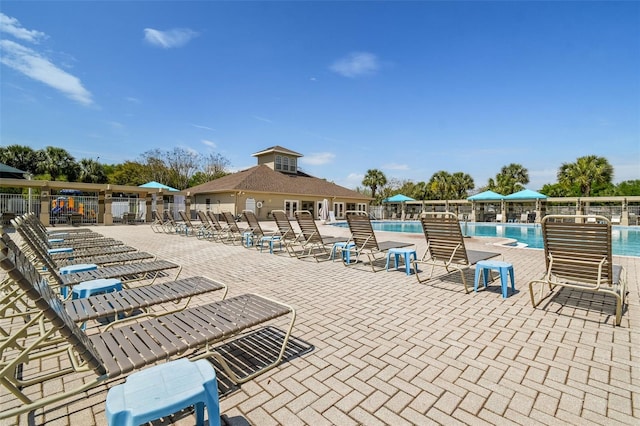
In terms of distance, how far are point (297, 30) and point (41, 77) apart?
14.6 metres

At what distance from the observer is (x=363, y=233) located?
6.77 metres

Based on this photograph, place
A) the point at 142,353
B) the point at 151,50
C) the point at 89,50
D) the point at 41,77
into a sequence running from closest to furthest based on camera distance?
the point at 142,353 → the point at 89,50 → the point at 151,50 → the point at 41,77

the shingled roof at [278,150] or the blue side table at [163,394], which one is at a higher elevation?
the shingled roof at [278,150]

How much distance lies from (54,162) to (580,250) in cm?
4492

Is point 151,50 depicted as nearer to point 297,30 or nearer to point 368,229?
point 297,30

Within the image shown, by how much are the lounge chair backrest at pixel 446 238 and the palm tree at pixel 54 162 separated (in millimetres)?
42658

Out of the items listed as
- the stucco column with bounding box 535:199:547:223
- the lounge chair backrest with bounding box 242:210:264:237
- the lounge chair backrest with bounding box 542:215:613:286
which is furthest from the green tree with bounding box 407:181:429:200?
the lounge chair backrest with bounding box 542:215:613:286

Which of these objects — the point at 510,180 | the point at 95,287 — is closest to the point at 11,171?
the point at 95,287

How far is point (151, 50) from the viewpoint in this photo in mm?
15242

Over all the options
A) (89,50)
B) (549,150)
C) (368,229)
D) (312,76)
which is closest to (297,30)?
(312,76)

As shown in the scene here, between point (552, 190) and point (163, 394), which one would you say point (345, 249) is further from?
point (552, 190)

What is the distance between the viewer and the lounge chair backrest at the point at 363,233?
260 inches

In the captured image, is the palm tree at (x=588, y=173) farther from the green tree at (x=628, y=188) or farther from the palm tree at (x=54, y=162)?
the palm tree at (x=54, y=162)

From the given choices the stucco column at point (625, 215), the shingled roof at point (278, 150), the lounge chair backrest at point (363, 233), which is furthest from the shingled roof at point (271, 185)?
the stucco column at point (625, 215)
